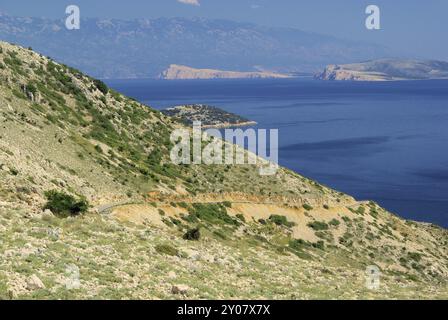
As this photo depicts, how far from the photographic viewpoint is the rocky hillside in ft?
79.2

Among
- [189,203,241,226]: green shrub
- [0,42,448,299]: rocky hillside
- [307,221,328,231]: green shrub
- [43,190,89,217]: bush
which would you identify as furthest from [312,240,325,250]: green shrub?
[43,190,89,217]: bush

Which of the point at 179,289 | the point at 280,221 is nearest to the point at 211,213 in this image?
the point at 280,221

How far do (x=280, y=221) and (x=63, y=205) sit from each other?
1128 inches

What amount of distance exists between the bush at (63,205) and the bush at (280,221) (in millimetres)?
26427

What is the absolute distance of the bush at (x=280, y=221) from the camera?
187 feet

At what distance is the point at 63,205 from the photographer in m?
32.8

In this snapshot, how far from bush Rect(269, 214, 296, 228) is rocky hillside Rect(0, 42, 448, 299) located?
0.77ft

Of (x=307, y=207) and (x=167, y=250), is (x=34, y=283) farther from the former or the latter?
(x=307, y=207)

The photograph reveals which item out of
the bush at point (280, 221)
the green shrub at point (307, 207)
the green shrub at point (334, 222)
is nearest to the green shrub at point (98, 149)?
the bush at point (280, 221)

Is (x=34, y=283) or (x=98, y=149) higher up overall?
(x=98, y=149)
